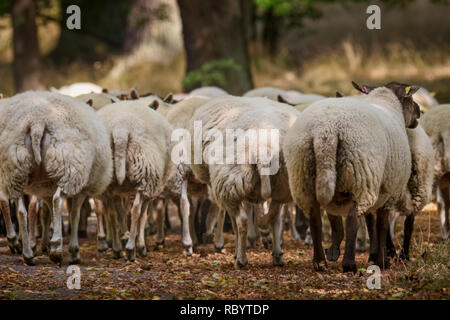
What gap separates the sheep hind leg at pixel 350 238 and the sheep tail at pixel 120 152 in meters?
2.56

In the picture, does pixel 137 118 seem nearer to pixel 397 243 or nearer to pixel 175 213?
pixel 397 243

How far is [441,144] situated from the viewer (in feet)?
30.1

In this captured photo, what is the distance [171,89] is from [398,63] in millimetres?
6444

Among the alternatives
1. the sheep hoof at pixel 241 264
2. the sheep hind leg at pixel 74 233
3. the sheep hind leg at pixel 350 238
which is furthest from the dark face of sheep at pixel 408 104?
the sheep hind leg at pixel 74 233

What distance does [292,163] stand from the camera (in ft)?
22.3

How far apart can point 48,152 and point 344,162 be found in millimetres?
2838

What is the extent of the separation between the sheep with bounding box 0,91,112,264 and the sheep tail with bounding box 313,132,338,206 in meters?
2.37

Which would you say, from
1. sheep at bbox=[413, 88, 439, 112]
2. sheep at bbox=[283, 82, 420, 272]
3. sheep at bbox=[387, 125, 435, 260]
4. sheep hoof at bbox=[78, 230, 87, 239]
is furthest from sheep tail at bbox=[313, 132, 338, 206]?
sheep at bbox=[413, 88, 439, 112]

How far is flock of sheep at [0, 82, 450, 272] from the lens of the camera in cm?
668

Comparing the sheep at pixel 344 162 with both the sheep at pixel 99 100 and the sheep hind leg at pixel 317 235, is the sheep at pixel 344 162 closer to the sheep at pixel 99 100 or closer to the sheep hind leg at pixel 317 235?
the sheep hind leg at pixel 317 235

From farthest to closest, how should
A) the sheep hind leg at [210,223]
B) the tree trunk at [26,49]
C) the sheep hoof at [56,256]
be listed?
the tree trunk at [26,49]
the sheep hind leg at [210,223]
the sheep hoof at [56,256]

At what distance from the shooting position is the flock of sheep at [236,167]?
6.68 meters

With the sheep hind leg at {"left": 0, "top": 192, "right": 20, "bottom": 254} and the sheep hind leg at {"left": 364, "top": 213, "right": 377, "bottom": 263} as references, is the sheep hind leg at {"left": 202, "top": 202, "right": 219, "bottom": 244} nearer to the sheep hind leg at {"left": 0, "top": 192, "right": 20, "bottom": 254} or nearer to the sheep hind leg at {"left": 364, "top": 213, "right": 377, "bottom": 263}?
the sheep hind leg at {"left": 364, "top": 213, "right": 377, "bottom": 263}
